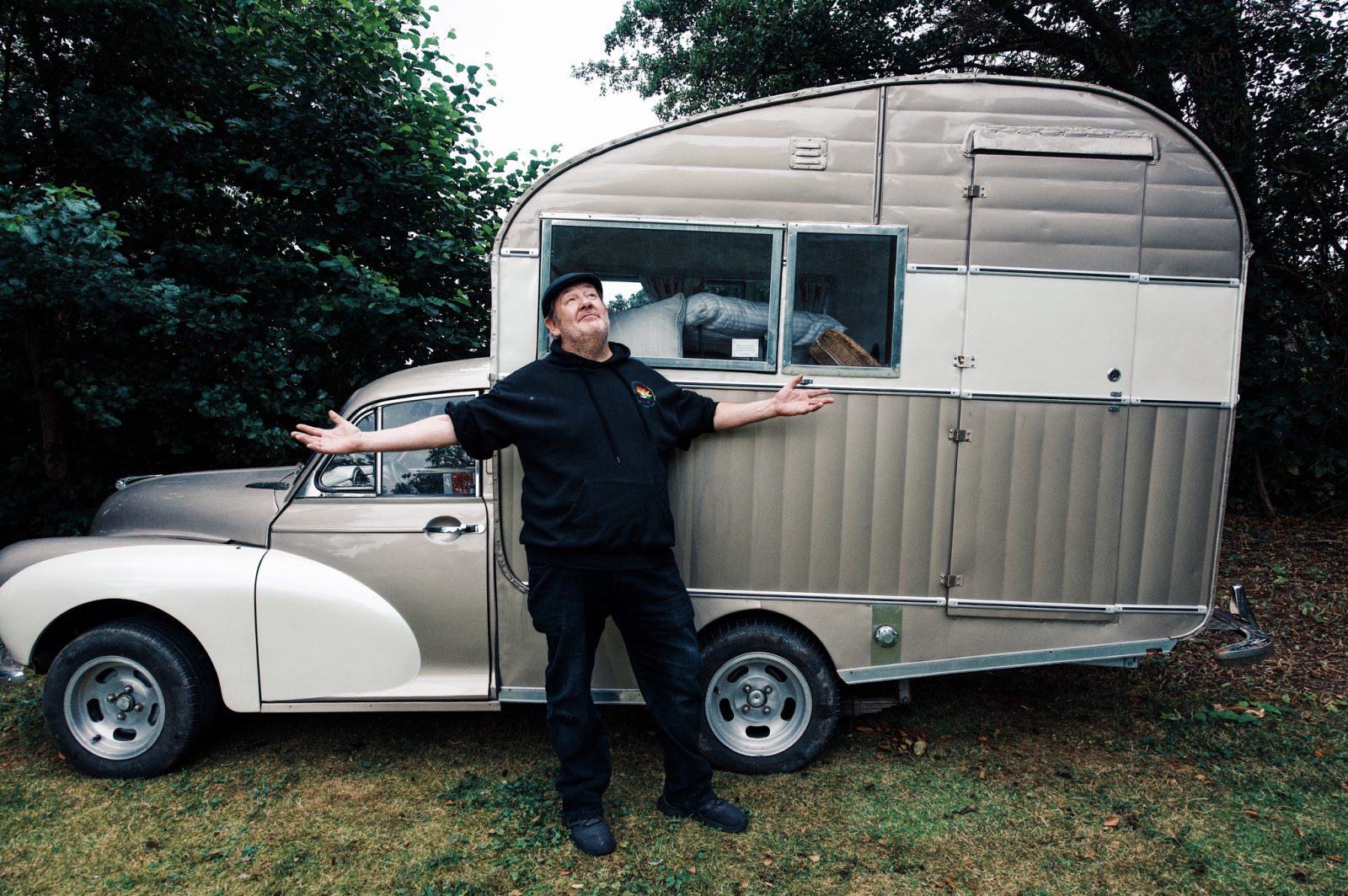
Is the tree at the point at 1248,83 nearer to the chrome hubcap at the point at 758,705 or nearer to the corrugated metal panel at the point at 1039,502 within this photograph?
the corrugated metal panel at the point at 1039,502

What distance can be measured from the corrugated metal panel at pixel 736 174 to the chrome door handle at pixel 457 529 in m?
1.34

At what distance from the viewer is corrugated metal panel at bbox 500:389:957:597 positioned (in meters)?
3.58

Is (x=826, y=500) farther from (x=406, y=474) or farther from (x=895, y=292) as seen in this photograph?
(x=406, y=474)

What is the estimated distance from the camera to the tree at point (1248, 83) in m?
6.91

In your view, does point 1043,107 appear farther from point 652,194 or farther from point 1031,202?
point 652,194

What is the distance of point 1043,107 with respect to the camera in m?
3.51

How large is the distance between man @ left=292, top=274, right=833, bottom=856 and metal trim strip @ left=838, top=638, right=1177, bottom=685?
34.6 inches

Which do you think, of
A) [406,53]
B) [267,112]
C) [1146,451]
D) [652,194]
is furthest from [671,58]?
[1146,451]

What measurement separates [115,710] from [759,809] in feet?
10.2

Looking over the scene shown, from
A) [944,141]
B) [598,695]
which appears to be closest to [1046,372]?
[944,141]

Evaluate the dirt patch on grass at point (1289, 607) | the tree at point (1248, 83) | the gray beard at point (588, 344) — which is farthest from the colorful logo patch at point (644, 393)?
the tree at point (1248, 83)

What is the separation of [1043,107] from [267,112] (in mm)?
5644

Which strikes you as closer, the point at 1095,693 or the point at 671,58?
the point at 1095,693

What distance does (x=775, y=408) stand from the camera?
3424 millimetres
